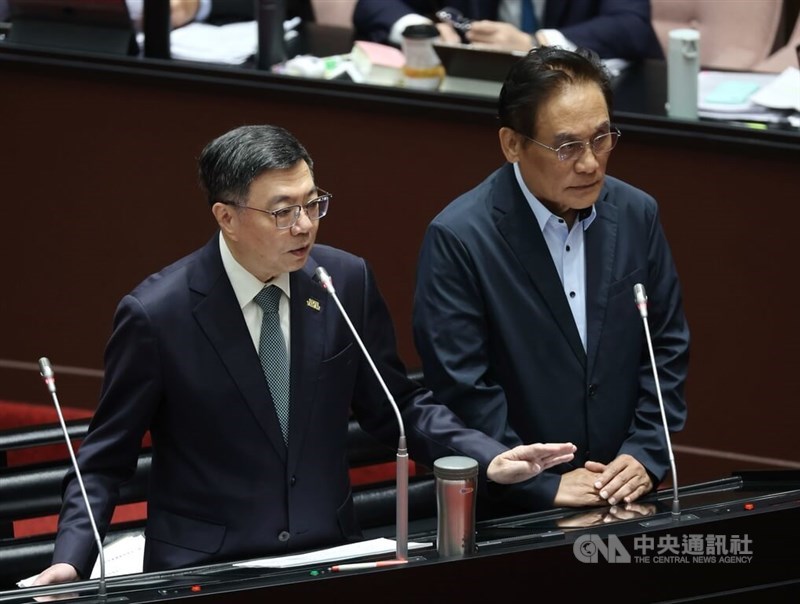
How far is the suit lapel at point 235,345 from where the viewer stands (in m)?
A: 2.14

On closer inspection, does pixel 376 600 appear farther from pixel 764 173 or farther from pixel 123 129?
pixel 123 129

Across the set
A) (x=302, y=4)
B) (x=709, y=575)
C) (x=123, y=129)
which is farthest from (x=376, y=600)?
(x=302, y=4)

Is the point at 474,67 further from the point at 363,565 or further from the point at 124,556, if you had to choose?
the point at 363,565

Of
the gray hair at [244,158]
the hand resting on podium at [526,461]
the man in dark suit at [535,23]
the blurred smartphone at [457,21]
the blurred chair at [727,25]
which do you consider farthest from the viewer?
the blurred chair at [727,25]

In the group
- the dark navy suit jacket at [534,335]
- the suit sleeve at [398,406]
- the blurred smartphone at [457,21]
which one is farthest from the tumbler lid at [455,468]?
the blurred smartphone at [457,21]

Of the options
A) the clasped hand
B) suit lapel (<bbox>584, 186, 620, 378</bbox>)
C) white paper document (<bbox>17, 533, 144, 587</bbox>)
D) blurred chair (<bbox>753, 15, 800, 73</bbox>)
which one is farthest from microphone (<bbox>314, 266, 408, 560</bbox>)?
blurred chair (<bbox>753, 15, 800, 73</bbox>)

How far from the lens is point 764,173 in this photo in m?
3.27

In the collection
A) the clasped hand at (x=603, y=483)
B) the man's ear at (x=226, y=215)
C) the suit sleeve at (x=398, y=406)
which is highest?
the man's ear at (x=226, y=215)

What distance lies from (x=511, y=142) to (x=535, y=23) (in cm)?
155

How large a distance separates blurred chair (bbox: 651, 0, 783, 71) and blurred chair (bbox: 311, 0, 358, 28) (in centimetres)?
84

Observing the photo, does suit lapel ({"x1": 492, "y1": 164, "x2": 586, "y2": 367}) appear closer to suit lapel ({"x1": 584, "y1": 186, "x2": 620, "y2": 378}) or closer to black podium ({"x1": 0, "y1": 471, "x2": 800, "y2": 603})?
suit lapel ({"x1": 584, "y1": 186, "x2": 620, "y2": 378})

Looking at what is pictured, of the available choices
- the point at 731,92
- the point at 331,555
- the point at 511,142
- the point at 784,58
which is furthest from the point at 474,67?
the point at 331,555

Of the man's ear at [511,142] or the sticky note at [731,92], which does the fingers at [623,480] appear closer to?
the man's ear at [511,142]

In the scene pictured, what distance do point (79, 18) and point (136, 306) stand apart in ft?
5.91
